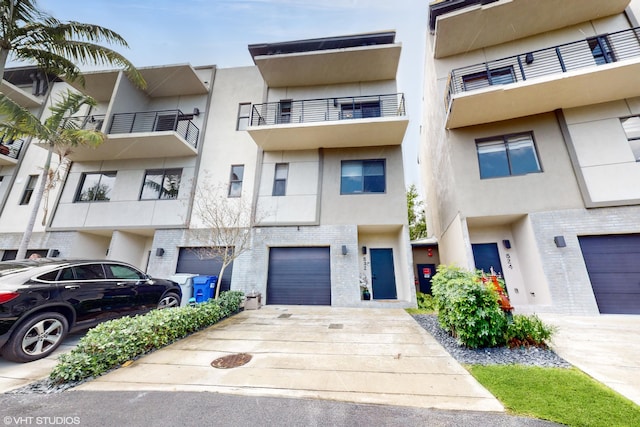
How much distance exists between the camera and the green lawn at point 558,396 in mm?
2234

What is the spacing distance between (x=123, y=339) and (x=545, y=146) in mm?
12071

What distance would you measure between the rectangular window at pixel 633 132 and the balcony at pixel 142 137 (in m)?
15.2

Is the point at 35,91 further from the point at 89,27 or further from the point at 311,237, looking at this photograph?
the point at 311,237

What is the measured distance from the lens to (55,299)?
4125 millimetres

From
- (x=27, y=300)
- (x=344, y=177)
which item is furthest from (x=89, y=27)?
(x=344, y=177)

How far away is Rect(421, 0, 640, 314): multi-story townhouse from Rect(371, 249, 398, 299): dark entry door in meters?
2.42

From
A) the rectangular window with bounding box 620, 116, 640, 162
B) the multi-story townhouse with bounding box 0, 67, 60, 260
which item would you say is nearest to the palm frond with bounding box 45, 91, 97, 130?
the multi-story townhouse with bounding box 0, 67, 60, 260

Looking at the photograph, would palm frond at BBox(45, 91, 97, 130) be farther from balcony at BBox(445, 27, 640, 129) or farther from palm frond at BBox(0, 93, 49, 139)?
balcony at BBox(445, 27, 640, 129)

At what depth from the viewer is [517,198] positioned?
7500mm

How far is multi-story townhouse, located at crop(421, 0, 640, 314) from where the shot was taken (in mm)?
6617

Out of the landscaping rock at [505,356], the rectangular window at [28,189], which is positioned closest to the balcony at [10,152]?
the rectangular window at [28,189]

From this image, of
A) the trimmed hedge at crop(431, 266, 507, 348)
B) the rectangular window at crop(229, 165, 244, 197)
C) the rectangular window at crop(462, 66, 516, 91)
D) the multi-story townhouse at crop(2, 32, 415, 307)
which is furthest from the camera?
the rectangular window at crop(229, 165, 244, 197)

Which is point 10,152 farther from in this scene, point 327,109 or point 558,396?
point 558,396

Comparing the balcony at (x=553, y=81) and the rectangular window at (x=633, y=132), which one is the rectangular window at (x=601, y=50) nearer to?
the balcony at (x=553, y=81)
